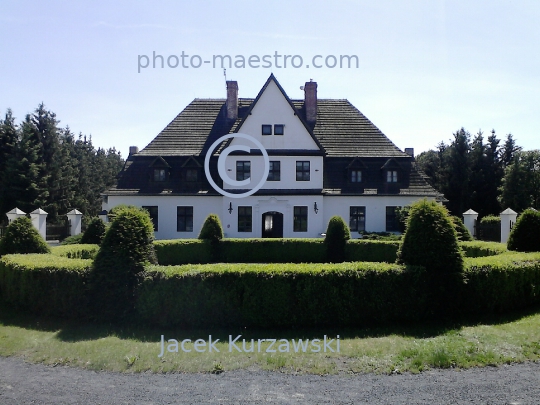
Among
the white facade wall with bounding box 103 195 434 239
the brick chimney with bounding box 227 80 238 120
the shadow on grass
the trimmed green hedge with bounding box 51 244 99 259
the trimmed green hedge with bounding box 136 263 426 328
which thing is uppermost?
the brick chimney with bounding box 227 80 238 120

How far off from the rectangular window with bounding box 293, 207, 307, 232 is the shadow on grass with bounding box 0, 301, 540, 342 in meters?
20.1

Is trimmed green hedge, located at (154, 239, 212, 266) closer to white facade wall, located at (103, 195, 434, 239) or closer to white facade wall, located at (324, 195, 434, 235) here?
white facade wall, located at (103, 195, 434, 239)

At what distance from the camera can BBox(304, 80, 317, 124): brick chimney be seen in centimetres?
3381

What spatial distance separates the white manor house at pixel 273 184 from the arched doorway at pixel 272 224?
7 cm

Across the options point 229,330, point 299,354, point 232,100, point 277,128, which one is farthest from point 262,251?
point 299,354

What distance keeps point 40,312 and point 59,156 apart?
48.6 metres

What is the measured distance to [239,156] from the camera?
30.0 metres

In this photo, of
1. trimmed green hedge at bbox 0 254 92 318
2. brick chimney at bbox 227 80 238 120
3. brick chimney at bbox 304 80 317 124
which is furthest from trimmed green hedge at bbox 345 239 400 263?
brick chimney at bbox 227 80 238 120

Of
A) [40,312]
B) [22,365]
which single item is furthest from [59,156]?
[22,365]

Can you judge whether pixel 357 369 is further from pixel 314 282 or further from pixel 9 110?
pixel 9 110

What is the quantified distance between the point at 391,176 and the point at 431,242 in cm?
2185

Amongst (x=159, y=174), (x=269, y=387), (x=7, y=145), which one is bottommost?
(x=269, y=387)

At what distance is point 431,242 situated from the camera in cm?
1030

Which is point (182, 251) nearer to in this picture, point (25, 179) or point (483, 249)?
point (483, 249)
